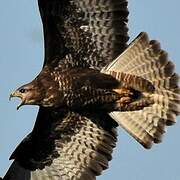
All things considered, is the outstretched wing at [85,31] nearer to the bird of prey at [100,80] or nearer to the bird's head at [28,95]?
the bird of prey at [100,80]

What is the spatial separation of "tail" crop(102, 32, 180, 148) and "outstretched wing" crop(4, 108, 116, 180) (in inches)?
21.0

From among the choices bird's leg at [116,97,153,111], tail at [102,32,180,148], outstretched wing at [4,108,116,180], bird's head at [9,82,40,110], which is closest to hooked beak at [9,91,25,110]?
bird's head at [9,82,40,110]

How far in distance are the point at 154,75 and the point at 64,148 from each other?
2034 mm

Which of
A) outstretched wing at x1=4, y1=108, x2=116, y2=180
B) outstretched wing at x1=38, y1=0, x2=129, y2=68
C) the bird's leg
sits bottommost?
outstretched wing at x1=4, y1=108, x2=116, y2=180

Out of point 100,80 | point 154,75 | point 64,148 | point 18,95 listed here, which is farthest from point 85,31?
point 64,148

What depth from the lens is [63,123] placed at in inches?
458

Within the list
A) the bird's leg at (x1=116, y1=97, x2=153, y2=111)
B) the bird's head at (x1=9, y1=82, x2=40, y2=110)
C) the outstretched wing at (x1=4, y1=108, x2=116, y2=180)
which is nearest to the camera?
the bird's head at (x1=9, y1=82, x2=40, y2=110)

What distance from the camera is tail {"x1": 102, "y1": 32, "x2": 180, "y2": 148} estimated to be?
10.9m

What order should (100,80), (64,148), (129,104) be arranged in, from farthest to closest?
(64,148)
(129,104)
(100,80)

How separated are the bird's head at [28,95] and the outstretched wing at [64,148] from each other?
2.42 ft

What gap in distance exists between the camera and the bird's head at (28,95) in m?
10.7

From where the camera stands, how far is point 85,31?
10.9 meters

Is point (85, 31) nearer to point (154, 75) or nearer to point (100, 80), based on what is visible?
point (100, 80)

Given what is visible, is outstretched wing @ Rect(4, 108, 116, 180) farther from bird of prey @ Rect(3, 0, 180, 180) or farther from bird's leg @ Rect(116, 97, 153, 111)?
bird's leg @ Rect(116, 97, 153, 111)
